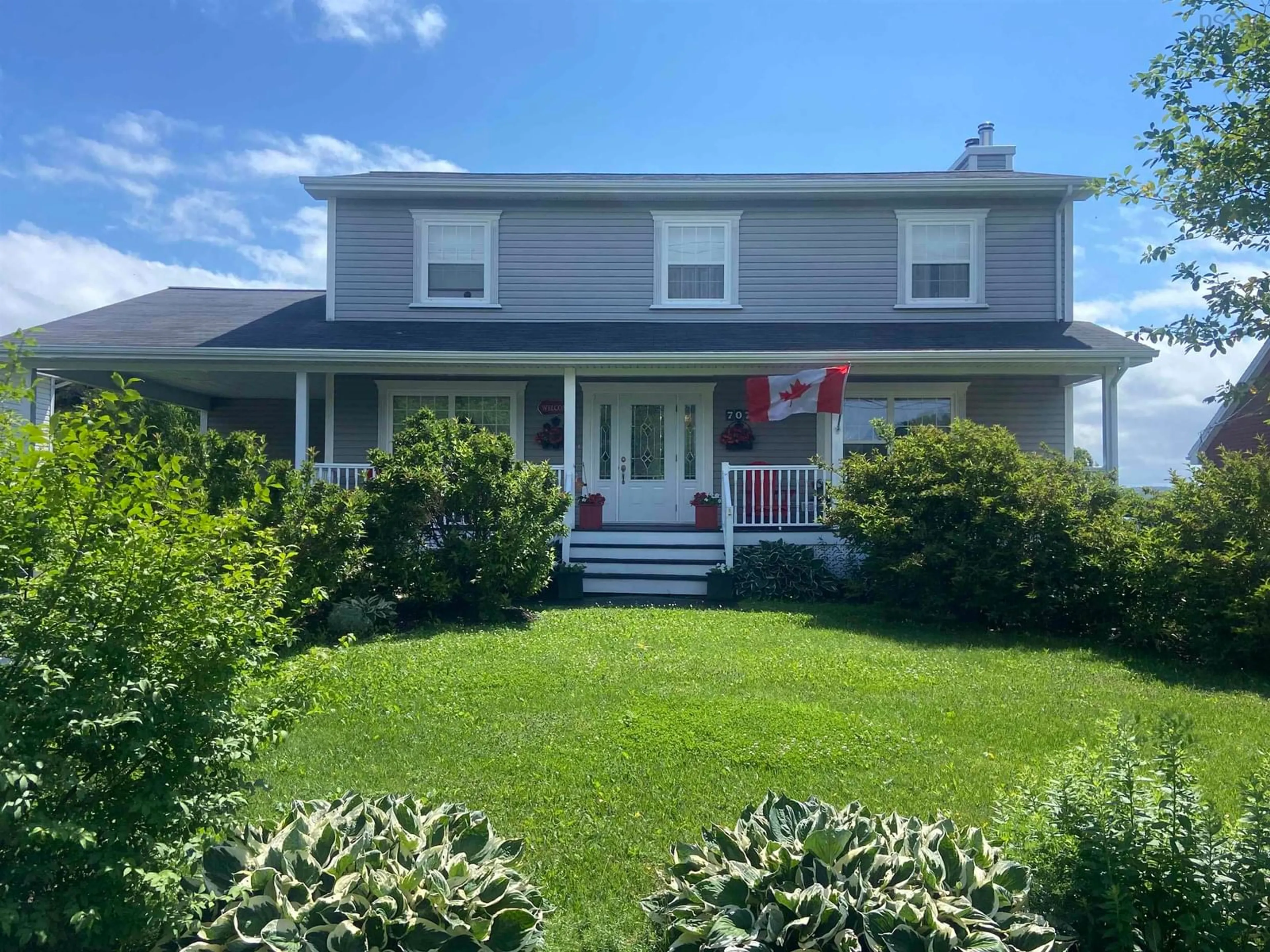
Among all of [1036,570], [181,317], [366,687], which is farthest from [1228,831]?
[181,317]

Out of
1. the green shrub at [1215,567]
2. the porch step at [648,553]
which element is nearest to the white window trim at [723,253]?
the porch step at [648,553]

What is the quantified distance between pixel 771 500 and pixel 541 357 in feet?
12.1

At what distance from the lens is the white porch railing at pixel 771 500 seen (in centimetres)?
1198

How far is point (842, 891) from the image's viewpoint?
2.84m

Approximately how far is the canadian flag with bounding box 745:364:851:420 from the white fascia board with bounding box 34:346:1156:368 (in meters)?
0.28

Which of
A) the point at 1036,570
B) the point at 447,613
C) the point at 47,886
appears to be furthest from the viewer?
the point at 447,613

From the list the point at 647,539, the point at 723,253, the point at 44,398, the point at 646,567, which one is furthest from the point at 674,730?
the point at 44,398

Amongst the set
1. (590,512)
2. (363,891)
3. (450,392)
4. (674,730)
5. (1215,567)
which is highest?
(450,392)

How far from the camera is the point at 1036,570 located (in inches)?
364

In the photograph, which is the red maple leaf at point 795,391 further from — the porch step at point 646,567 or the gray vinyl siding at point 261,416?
the gray vinyl siding at point 261,416

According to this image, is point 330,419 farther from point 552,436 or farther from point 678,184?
point 678,184

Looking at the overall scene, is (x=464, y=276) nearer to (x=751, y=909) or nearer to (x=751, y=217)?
(x=751, y=217)

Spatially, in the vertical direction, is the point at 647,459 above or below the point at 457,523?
above

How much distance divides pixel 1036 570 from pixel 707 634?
3544mm
